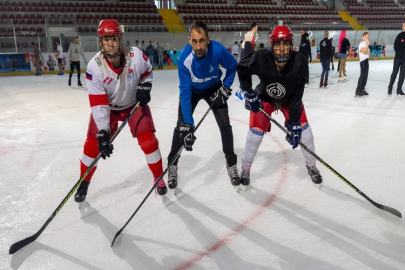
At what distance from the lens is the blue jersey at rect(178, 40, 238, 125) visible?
2.45 meters

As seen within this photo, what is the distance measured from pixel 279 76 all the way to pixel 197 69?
1.89 feet

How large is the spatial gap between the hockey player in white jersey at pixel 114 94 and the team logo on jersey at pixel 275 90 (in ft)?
2.81

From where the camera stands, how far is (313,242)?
1.94m

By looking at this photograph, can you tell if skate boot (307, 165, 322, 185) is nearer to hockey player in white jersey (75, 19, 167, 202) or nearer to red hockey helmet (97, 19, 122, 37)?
hockey player in white jersey (75, 19, 167, 202)

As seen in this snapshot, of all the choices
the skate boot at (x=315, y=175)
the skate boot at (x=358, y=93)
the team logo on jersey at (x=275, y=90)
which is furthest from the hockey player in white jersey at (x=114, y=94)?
the skate boot at (x=358, y=93)

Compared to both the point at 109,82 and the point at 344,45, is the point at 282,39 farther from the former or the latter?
the point at 344,45

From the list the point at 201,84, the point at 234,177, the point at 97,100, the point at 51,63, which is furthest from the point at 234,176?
the point at 51,63

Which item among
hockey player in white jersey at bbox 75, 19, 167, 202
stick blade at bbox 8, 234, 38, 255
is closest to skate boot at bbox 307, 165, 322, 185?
hockey player in white jersey at bbox 75, 19, 167, 202

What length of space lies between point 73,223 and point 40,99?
5433 mm

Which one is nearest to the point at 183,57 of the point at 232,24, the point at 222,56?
the point at 222,56

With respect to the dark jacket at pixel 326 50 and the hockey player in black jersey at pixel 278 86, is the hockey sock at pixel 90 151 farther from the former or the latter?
the dark jacket at pixel 326 50

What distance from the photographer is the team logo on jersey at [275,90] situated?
8.05 ft

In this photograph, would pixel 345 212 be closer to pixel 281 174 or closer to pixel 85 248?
pixel 281 174

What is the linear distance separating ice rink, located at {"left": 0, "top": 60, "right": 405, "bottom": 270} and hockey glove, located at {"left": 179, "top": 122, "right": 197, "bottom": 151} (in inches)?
16.8
